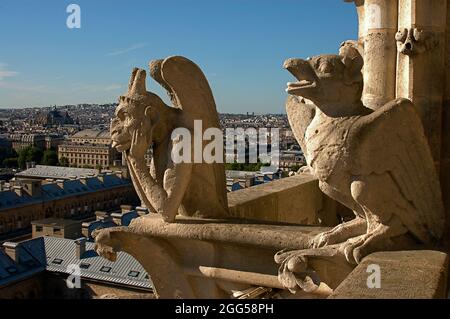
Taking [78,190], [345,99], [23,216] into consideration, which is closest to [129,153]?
[345,99]

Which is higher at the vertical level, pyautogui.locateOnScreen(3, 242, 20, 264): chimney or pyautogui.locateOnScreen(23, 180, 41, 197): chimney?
pyautogui.locateOnScreen(23, 180, 41, 197): chimney

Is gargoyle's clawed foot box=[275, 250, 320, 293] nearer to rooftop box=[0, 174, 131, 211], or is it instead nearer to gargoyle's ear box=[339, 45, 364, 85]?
gargoyle's ear box=[339, 45, 364, 85]

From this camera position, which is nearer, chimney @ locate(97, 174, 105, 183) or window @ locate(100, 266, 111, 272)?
window @ locate(100, 266, 111, 272)

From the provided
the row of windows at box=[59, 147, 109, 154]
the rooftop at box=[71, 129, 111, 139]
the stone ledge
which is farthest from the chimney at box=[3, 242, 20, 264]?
the rooftop at box=[71, 129, 111, 139]

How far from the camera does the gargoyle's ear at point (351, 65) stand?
3.17m

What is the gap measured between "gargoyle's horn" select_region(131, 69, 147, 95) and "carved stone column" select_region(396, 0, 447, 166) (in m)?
1.96

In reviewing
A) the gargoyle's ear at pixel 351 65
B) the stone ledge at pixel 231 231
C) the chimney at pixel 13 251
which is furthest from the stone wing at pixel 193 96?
the chimney at pixel 13 251

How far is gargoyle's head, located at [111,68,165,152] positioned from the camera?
3.95 meters

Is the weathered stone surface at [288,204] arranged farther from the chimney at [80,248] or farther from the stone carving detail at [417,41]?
the chimney at [80,248]

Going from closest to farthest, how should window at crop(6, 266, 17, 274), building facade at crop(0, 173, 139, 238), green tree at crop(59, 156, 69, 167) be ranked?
window at crop(6, 266, 17, 274), building facade at crop(0, 173, 139, 238), green tree at crop(59, 156, 69, 167)

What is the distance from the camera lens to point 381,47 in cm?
488
